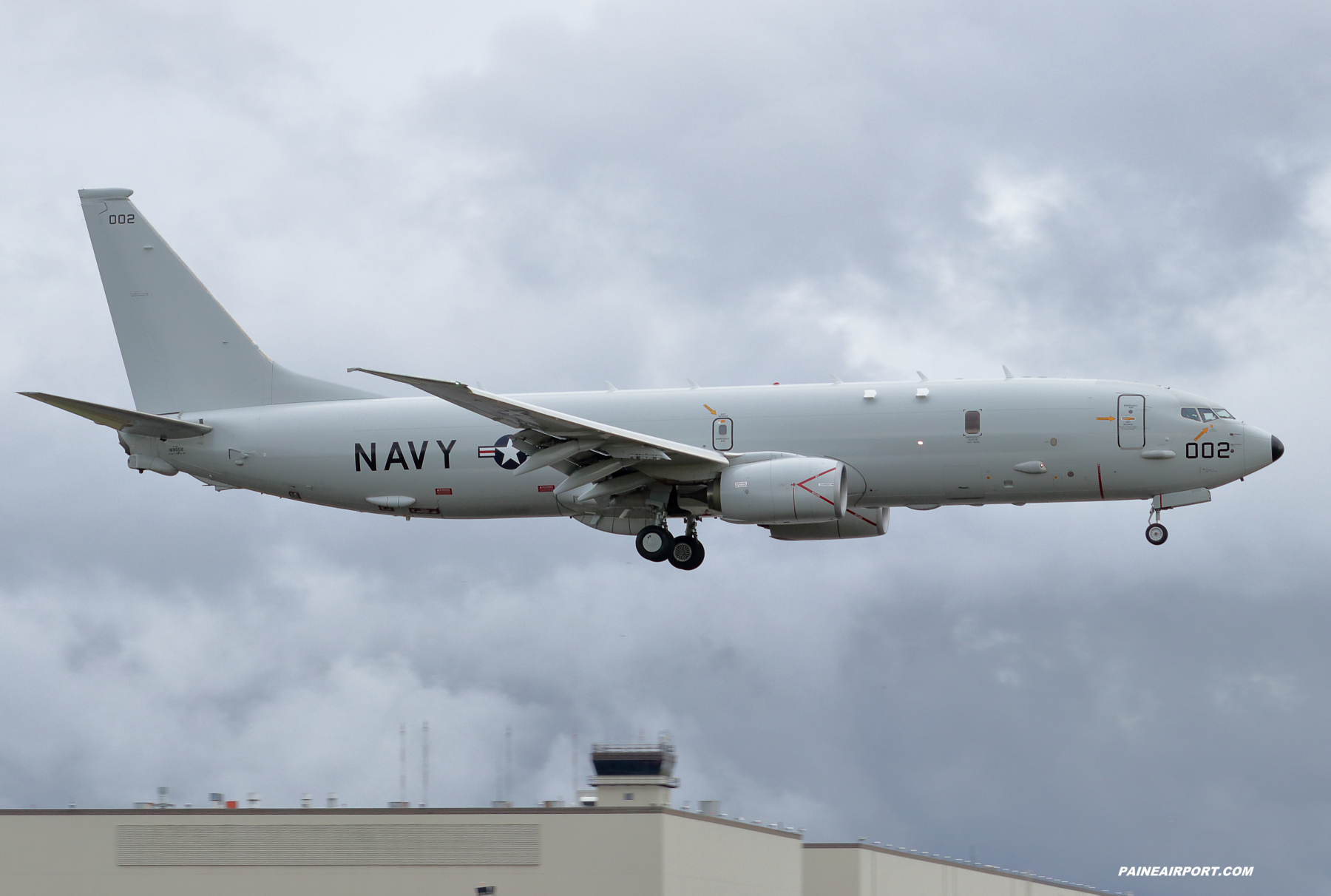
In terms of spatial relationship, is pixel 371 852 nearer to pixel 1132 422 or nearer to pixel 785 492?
pixel 785 492

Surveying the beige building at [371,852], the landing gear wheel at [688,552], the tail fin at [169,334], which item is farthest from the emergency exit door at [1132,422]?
the tail fin at [169,334]

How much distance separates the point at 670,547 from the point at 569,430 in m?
6.20

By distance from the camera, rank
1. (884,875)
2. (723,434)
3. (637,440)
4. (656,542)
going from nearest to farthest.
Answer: (637,440) → (723,434) → (656,542) → (884,875)

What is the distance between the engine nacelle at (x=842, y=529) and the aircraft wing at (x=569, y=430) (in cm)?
611

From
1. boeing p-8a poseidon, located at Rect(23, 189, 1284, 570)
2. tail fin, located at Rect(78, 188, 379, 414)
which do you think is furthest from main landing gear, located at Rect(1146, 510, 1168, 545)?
Result: tail fin, located at Rect(78, 188, 379, 414)

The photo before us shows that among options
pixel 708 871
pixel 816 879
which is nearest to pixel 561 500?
pixel 708 871

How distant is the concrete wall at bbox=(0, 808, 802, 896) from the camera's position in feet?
169

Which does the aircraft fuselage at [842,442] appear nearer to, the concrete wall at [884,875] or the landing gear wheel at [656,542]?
the landing gear wheel at [656,542]

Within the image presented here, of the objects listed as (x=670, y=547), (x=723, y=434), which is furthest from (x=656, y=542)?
(x=723, y=434)

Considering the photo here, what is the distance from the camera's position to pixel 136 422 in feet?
177

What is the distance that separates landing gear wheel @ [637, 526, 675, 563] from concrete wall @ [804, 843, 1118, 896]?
2463 cm

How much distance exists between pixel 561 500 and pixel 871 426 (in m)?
10.1

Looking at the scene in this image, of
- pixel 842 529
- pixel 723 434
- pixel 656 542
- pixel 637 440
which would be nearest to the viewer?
pixel 637 440

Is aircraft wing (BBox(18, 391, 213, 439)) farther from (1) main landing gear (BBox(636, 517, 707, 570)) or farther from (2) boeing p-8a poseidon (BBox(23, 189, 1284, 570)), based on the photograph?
(1) main landing gear (BBox(636, 517, 707, 570))
